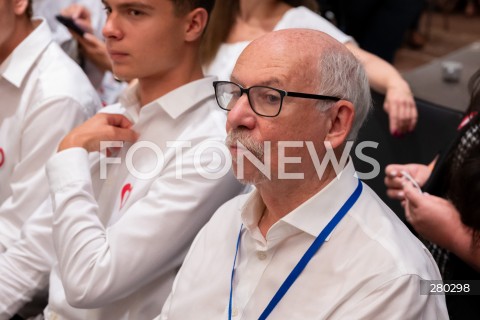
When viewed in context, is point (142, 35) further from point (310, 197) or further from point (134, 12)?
point (310, 197)

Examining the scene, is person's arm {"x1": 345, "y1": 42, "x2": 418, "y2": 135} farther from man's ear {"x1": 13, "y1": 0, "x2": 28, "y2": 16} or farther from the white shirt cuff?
man's ear {"x1": 13, "y1": 0, "x2": 28, "y2": 16}

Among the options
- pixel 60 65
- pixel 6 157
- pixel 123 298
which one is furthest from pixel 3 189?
pixel 123 298

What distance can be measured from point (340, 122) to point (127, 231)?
552mm

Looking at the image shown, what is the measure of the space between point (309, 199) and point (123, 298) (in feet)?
1.96

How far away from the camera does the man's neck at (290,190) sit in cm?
121

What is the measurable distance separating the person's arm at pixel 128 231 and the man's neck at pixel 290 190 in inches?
11.4

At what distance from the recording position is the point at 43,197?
1.84 m

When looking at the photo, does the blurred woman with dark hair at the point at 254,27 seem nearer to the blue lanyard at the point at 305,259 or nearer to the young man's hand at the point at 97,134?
the young man's hand at the point at 97,134

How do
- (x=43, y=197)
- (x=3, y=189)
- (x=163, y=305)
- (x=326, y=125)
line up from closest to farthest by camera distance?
(x=326, y=125) < (x=163, y=305) < (x=43, y=197) < (x=3, y=189)

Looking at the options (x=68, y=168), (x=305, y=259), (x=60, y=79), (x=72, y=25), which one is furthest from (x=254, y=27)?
(x=305, y=259)

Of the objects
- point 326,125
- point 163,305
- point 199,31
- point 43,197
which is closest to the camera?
point 326,125

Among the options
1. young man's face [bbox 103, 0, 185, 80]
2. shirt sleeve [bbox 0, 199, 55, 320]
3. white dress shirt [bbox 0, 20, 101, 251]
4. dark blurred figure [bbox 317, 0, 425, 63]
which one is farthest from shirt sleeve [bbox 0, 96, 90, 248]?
dark blurred figure [bbox 317, 0, 425, 63]

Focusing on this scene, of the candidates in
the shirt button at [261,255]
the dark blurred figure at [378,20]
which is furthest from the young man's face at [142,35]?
the dark blurred figure at [378,20]

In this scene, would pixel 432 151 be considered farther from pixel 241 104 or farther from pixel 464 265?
pixel 241 104
